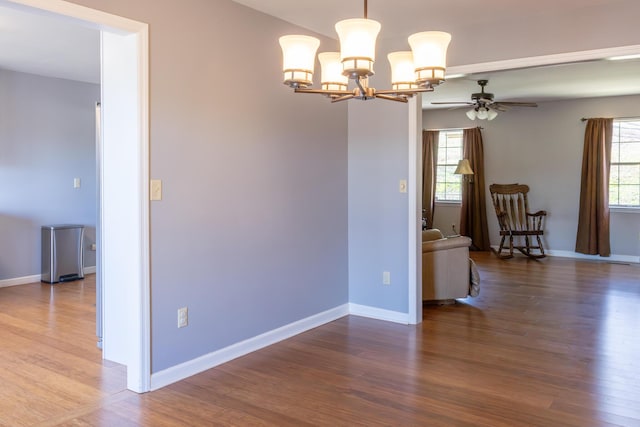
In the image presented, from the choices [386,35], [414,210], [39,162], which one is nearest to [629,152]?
[414,210]

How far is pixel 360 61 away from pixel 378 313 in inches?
114

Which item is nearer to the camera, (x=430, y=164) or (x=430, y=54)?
(x=430, y=54)

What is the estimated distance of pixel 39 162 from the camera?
20.0 ft

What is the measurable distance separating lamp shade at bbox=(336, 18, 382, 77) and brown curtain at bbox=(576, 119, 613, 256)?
6830mm

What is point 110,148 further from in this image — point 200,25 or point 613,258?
point 613,258

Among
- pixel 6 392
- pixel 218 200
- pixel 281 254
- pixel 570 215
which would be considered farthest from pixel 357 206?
pixel 570 215

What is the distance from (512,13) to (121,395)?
364 centimetres

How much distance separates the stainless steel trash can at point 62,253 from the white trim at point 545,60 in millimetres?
4812

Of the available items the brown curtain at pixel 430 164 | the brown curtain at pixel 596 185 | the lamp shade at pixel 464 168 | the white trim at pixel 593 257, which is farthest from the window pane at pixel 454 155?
the white trim at pixel 593 257

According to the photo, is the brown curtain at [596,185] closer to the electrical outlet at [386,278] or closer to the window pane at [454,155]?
the window pane at [454,155]

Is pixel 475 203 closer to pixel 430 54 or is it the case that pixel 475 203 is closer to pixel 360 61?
pixel 430 54

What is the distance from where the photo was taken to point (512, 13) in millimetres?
3666

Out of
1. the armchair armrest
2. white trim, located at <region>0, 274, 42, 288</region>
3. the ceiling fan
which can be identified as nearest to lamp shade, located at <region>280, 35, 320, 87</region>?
the armchair armrest

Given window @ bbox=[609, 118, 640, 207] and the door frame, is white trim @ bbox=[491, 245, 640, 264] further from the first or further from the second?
the door frame
